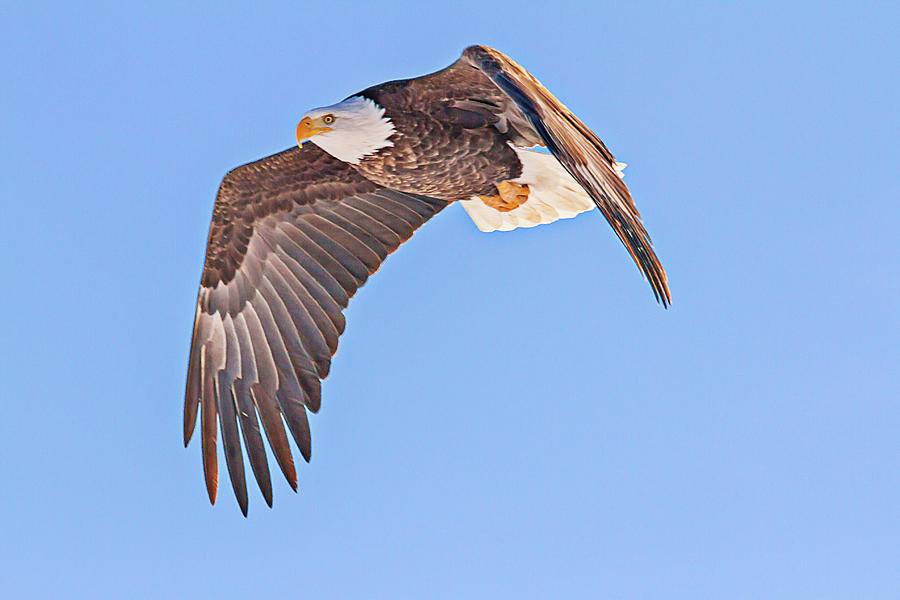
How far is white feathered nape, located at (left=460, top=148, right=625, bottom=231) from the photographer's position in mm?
7188

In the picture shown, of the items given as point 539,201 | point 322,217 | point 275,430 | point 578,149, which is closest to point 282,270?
point 322,217

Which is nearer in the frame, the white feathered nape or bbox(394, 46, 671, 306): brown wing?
bbox(394, 46, 671, 306): brown wing

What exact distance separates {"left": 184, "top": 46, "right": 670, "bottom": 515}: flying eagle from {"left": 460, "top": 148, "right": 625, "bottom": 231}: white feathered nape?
0.01 m

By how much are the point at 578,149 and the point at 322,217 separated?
2.62 meters

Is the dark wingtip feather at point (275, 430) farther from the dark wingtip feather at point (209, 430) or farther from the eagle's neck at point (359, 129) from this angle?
the eagle's neck at point (359, 129)

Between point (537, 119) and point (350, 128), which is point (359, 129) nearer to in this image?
point (350, 128)

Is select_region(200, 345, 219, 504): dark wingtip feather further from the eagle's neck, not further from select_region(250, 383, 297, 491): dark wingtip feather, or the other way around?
the eagle's neck

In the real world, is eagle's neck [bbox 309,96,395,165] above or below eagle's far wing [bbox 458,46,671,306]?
above

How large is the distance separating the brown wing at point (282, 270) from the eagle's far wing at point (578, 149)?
→ 175cm

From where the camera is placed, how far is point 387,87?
6.38 meters

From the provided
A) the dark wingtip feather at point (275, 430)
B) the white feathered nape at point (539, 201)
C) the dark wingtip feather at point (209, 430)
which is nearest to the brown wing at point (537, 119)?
the white feathered nape at point (539, 201)

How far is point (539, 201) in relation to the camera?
7.51 meters

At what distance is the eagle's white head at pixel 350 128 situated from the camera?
6.32 metres

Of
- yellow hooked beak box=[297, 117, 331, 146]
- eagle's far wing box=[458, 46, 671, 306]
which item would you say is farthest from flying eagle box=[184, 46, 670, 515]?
eagle's far wing box=[458, 46, 671, 306]
